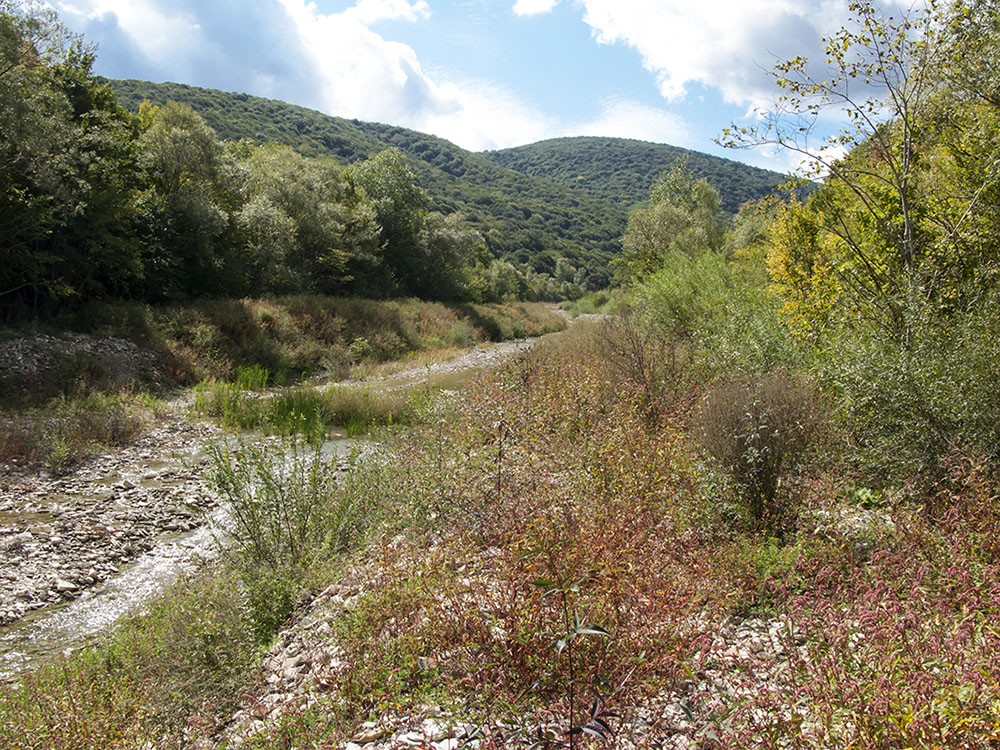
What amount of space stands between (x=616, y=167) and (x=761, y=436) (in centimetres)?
17822

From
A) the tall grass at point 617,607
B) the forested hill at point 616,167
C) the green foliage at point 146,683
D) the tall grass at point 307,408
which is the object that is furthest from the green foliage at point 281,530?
the forested hill at point 616,167

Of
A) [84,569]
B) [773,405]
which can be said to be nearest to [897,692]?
[773,405]

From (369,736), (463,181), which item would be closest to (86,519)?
(369,736)

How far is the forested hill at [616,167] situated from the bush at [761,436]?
120536 mm

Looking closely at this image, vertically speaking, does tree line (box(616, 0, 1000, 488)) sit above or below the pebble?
above

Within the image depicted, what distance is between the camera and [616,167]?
169m

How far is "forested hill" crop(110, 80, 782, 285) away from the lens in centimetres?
7731

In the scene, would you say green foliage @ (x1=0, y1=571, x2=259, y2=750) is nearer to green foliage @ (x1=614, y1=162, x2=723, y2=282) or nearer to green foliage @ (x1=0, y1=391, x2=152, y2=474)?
green foliage @ (x1=0, y1=391, x2=152, y2=474)

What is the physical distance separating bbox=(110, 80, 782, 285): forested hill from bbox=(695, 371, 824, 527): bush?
69.2 metres

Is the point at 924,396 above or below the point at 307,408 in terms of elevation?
above

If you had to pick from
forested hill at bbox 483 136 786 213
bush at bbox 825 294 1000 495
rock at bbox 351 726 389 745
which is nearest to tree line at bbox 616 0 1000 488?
bush at bbox 825 294 1000 495

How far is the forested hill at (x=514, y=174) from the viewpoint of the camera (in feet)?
254

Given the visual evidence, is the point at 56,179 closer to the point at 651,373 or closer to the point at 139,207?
the point at 139,207

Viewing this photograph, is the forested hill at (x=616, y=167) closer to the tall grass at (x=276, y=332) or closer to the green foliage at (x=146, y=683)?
the tall grass at (x=276, y=332)
